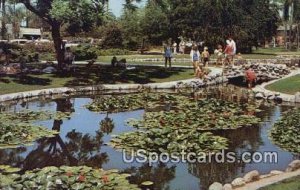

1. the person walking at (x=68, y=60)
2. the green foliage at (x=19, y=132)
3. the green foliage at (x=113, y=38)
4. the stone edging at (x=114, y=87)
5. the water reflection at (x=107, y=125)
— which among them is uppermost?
the green foliage at (x=113, y=38)

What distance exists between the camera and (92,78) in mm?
33062

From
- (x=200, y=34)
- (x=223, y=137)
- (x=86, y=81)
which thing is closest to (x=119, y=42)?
(x=200, y=34)

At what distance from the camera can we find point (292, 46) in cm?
8750

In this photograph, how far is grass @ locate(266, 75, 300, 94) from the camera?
28688 millimetres

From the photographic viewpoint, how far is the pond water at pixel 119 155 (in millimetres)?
13125

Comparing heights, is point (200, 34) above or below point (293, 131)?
above

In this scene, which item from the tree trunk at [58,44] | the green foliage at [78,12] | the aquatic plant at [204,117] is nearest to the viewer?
the aquatic plant at [204,117]

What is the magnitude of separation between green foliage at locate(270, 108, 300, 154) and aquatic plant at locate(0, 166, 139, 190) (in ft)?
19.6

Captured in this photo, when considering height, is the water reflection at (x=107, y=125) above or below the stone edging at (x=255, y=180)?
below

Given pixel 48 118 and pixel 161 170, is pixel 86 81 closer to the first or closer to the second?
pixel 48 118

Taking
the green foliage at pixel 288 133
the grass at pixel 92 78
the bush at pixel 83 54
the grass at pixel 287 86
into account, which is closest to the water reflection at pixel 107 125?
the green foliage at pixel 288 133

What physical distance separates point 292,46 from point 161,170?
78.5 m

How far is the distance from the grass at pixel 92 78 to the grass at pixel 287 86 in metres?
6.35

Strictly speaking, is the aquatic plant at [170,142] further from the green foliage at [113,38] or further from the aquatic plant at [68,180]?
the green foliage at [113,38]
